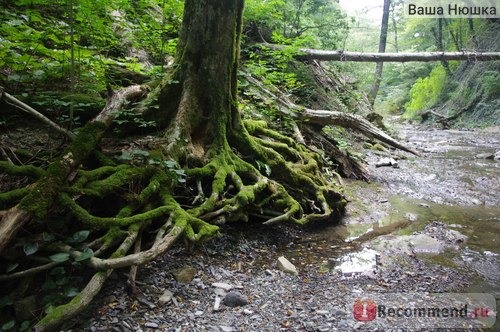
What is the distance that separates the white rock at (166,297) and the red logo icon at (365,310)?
1794 millimetres

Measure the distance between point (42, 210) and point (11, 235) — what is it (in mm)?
286

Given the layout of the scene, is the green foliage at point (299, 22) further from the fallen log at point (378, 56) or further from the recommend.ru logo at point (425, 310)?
the recommend.ru logo at point (425, 310)

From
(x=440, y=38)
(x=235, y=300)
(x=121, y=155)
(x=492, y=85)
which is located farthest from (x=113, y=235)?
(x=440, y=38)

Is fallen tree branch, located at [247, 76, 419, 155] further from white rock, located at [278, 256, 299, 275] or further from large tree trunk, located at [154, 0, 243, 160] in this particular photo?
white rock, located at [278, 256, 299, 275]

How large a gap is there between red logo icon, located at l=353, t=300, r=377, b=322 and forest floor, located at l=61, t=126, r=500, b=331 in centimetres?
6

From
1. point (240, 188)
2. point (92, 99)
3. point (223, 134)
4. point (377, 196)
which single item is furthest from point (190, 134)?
point (377, 196)

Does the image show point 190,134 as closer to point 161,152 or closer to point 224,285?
point 161,152

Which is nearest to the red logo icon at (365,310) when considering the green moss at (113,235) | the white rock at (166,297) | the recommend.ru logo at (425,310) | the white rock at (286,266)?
the recommend.ru logo at (425,310)

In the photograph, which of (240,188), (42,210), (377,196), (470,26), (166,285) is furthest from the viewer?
(470,26)

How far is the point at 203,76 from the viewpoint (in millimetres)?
4672

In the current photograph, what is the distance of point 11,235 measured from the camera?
2566 millimetres

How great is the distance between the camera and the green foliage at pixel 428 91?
86.2 ft

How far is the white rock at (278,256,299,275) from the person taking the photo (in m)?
3.88

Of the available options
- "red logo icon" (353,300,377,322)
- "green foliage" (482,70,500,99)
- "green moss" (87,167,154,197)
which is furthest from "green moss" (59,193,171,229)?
"green foliage" (482,70,500,99)
